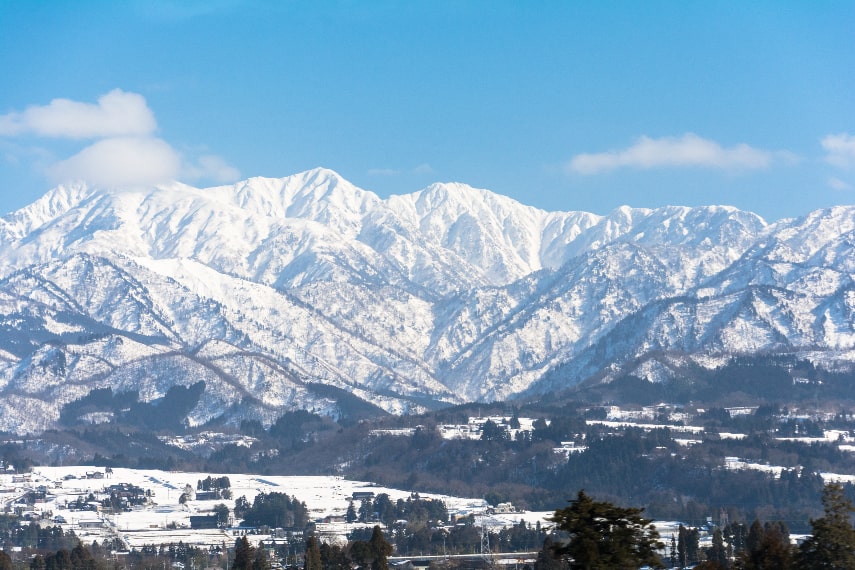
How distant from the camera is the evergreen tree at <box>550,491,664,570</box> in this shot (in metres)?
113

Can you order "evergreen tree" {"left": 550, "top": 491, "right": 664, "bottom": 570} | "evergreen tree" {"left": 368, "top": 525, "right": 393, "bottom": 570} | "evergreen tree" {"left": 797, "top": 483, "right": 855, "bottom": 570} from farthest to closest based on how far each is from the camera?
1. "evergreen tree" {"left": 368, "top": 525, "right": 393, "bottom": 570}
2. "evergreen tree" {"left": 797, "top": 483, "right": 855, "bottom": 570}
3. "evergreen tree" {"left": 550, "top": 491, "right": 664, "bottom": 570}

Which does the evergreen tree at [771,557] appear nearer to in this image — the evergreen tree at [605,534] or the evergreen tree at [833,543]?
the evergreen tree at [833,543]

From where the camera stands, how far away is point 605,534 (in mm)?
114125

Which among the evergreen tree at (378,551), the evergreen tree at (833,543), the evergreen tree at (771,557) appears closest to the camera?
the evergreen tree at (833,543)

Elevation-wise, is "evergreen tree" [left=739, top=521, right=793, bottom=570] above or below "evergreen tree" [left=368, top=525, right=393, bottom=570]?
below

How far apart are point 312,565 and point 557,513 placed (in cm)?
8513

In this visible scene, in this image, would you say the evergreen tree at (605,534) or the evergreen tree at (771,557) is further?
the evergreen tree at (771,557)

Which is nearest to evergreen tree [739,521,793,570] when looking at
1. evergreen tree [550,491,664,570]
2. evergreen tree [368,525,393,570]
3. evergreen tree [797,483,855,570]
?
evergreen tree [797,483,855,570]

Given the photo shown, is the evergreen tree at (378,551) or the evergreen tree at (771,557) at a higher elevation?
the evergreen tree at (378,551)

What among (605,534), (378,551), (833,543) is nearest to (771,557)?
(833,543)

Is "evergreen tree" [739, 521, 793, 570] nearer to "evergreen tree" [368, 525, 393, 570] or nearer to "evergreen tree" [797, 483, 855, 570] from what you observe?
"evergreen tree" [797, 483, 855, 570]

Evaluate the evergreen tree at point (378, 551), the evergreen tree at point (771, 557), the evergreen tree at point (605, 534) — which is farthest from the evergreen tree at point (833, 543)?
the evergreen tree at point (378, 551)

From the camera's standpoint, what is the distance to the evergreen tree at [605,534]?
113 m

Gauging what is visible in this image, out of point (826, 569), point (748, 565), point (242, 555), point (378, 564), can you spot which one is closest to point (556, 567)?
point (378, 564)
